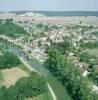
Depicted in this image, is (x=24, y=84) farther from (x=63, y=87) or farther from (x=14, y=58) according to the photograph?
(x=14, y=58)

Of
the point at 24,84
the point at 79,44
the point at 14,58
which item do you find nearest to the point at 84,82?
the point at 24,84

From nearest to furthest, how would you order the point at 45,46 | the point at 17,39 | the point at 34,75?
the point at 34,75 → the point at 45,46 → the point at 17,39

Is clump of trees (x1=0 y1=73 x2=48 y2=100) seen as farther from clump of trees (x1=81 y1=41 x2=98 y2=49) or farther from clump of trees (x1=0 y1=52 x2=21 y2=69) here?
clump of trees (x1=81 y1=41 x2=98 y2=49)

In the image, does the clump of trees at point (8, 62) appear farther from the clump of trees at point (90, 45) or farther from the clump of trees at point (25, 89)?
the clump of trees at point (90, 45)

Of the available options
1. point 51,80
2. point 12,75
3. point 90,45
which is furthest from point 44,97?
point 90,45

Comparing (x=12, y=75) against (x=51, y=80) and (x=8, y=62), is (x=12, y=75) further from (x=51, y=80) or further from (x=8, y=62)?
(x=51, y=80)

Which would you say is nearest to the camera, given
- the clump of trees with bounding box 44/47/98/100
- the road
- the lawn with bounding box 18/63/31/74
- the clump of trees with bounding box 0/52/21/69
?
the clump of trees with bounding box 44/47/98/100

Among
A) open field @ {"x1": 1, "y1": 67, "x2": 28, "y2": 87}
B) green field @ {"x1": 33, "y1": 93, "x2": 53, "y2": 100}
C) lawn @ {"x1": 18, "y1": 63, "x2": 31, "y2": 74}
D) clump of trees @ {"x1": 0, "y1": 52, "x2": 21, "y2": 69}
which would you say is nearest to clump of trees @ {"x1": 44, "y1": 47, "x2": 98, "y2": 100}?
green field @ {"x1": 33, "y1": 93, "x2": 53, "y2": 100}
